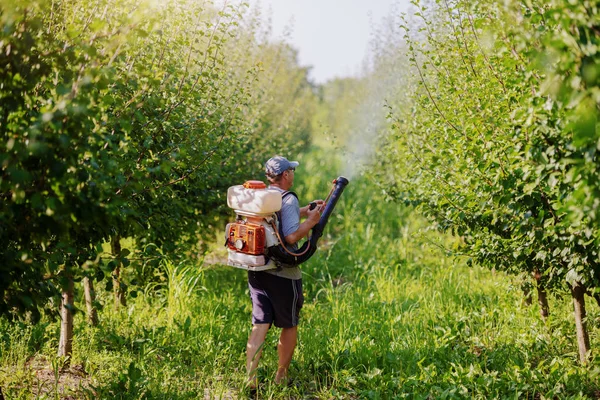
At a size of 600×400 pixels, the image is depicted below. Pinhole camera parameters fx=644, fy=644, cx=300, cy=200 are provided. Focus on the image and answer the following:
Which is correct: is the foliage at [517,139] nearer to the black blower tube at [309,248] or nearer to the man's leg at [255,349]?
the black blower tube at [309,248]

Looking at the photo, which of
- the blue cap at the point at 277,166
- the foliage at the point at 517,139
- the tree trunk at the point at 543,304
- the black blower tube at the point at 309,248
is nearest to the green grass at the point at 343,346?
the tree trunk at the point at 543,304

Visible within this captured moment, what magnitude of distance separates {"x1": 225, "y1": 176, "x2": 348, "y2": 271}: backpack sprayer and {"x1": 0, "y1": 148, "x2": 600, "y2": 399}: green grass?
2.93ft

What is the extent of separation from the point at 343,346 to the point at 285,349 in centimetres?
76

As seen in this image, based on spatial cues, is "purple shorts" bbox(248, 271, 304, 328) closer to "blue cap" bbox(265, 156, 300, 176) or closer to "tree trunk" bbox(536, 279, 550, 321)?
"blue cap" bbox(265, 156, 300, 176)

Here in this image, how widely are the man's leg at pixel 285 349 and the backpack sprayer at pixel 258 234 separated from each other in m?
0.51

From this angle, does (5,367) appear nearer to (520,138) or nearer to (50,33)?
(50,33)

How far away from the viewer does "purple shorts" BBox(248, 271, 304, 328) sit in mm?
4559

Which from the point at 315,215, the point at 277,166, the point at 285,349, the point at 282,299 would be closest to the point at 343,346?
the point at 285,349

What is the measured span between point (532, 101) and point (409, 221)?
7.28 meters

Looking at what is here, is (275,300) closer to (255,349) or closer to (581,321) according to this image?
(255,349)

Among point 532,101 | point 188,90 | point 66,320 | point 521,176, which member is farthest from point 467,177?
point 66,320

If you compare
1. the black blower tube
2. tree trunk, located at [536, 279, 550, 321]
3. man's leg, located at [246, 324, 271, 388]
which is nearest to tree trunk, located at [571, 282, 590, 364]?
tree trunk, located at [536, 279, 550, 321]

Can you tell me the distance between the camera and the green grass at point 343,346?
4.41 meters

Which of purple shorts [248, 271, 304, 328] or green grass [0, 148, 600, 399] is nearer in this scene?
green grass [0, 148, 600, 399]
